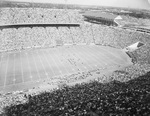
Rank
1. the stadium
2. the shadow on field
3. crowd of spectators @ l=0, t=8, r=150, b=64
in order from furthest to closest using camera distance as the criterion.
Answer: crowd of spectators @ l=0, t=8, r=150, b=64, the stadium, the shadow on field

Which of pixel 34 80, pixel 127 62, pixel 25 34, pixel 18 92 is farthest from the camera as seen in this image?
pixel 25 34

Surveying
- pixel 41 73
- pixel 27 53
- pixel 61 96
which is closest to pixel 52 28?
pixel 27 53

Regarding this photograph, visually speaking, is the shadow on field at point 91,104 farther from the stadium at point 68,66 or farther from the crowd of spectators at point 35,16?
the crowd of spectators at point 35,16

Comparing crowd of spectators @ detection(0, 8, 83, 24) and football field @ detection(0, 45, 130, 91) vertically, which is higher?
crowd of spectators @ detection(0, 8, 83, 24)

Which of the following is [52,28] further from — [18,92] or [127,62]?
[18,92]

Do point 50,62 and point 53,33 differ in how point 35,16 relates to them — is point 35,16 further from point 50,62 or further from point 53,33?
point 50,62

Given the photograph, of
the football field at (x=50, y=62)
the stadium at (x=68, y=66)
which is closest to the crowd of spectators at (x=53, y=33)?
the stadium at (x=68, y=66)

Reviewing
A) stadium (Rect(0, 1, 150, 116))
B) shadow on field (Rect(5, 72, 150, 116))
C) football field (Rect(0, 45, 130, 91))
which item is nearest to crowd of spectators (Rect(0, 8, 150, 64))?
stadium (Rect(0, 1, 150, 116))

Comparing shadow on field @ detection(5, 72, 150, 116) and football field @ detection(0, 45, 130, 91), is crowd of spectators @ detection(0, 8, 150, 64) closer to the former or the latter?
football field @ detection(0, 45, 130, 91)
